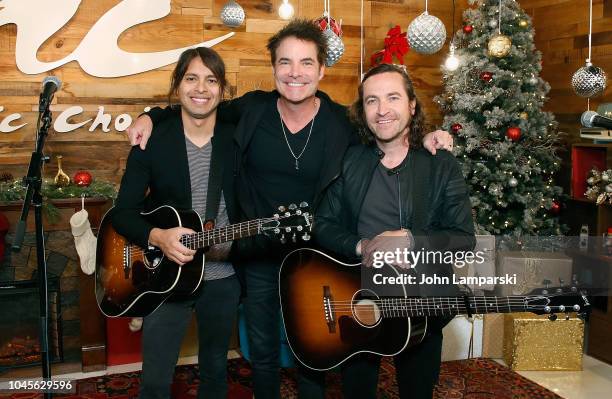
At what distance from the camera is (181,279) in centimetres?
232

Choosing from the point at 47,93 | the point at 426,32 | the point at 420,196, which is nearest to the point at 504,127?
the point at 426,32

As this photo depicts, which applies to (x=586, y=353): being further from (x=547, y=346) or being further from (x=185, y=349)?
(x=185, y=349)

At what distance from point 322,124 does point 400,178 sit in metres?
0.44

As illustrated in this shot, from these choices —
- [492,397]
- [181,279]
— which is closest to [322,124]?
[181,279]

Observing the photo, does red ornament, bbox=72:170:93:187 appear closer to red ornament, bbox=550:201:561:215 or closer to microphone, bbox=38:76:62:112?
microphone, bbox=38:76:62:112

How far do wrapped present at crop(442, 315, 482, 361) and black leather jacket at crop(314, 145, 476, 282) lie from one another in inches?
75.1

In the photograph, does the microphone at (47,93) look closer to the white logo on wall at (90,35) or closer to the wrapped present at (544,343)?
the white logo on wall at (90,35)

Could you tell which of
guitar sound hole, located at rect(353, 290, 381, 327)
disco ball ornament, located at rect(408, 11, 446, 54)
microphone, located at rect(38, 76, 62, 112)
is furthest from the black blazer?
disco ball ornament, located at rect(408, 11, 446, 54)

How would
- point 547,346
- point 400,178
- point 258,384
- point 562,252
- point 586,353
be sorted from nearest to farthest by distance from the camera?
point 400,178 < point 258,384 < point 547,346 < point 586,353 < point 562,252

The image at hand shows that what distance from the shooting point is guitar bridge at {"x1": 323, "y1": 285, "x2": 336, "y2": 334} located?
228cm

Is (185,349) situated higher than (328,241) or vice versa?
(328,241)

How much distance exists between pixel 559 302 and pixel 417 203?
0.50m

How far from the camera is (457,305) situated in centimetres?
203

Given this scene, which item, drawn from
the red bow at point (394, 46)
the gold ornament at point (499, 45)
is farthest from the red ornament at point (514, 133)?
the red bow at point (394, 46)
